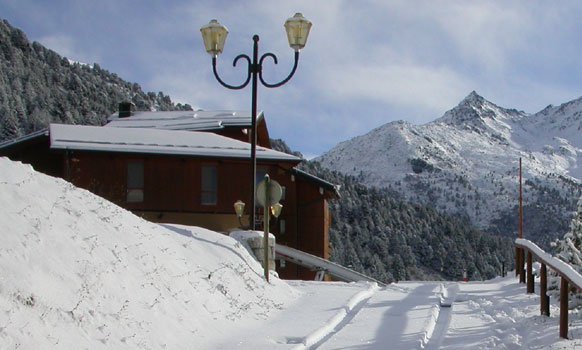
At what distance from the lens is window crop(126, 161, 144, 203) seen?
2867cm

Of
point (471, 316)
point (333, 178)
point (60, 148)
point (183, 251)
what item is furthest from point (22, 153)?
point (333, 178)

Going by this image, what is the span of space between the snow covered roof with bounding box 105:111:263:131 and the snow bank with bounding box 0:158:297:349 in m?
24.8

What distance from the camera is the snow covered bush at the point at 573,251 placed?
36.7 feet

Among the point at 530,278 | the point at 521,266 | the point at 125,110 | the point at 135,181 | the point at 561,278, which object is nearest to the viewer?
the point at 561,278

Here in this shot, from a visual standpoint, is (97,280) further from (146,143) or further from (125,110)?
(125,110)

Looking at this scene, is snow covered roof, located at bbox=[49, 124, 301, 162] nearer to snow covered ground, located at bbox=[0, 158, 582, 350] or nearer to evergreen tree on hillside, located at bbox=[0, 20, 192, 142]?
snow covered ground, located at bbox=[0, 158, 582, 350]

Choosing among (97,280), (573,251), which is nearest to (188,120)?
(573,251)

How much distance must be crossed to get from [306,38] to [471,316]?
5729 mm

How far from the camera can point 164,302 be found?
9047 millimetres

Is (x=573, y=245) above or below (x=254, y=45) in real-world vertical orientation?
below

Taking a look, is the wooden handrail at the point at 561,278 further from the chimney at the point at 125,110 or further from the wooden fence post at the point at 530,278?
the chimney at the point at 125,110

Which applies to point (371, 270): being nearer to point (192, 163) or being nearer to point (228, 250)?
point (192, 163)

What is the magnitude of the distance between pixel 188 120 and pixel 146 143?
10257 mm

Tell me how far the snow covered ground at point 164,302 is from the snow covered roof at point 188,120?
2333cm
